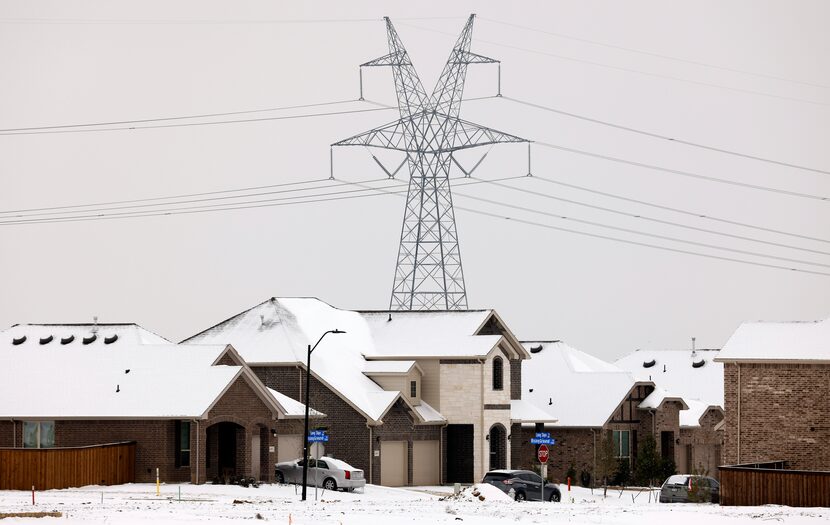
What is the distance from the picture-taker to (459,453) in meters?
80.4

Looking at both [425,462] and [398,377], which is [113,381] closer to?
[398,377]

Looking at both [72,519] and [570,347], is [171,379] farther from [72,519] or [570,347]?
[570,347]

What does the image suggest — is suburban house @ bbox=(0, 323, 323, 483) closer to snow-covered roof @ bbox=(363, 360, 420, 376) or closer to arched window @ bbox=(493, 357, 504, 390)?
snow-covered roof @ bbox=(363, 360, 420, 376)

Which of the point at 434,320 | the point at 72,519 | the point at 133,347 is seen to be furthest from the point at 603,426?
the point at 72,519

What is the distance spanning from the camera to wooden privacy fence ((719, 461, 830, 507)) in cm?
5125

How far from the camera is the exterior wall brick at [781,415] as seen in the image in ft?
212

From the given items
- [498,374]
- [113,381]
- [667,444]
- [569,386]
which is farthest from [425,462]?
[667,444]

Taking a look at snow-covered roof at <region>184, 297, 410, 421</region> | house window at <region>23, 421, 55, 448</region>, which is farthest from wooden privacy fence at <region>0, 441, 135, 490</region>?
snow-covered roof at <region>184, 297, 410, 421</region>

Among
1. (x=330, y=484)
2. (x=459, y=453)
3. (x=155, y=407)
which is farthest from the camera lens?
(x=459, y=453)

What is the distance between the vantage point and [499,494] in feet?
199

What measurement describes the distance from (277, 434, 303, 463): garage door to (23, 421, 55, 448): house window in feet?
31.7

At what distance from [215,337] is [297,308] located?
4.45 metres

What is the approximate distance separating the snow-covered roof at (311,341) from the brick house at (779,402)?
1658 centimetres

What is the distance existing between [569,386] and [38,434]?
101 ft
